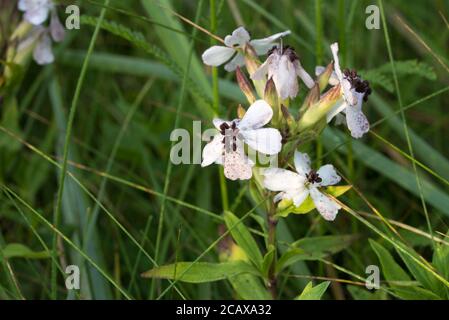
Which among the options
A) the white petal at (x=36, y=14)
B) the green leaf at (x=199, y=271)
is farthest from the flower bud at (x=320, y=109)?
the white petal at (x=36, y=14)

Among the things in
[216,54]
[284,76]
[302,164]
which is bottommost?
[302,164]

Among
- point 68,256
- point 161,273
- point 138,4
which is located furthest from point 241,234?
point 138,4

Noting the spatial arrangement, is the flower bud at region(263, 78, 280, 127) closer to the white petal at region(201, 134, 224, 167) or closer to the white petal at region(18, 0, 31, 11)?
the white petal at region(201, 134, 224, 167)

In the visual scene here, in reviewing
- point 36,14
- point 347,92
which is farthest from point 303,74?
point 36,14

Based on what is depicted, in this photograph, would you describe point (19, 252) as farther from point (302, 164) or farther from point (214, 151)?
point (302, 164)

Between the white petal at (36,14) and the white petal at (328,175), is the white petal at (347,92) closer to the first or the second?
the white petal at (328,175)

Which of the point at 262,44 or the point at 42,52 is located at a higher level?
the point at 42,52

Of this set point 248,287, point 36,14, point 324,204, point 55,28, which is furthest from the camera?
point 55,28
